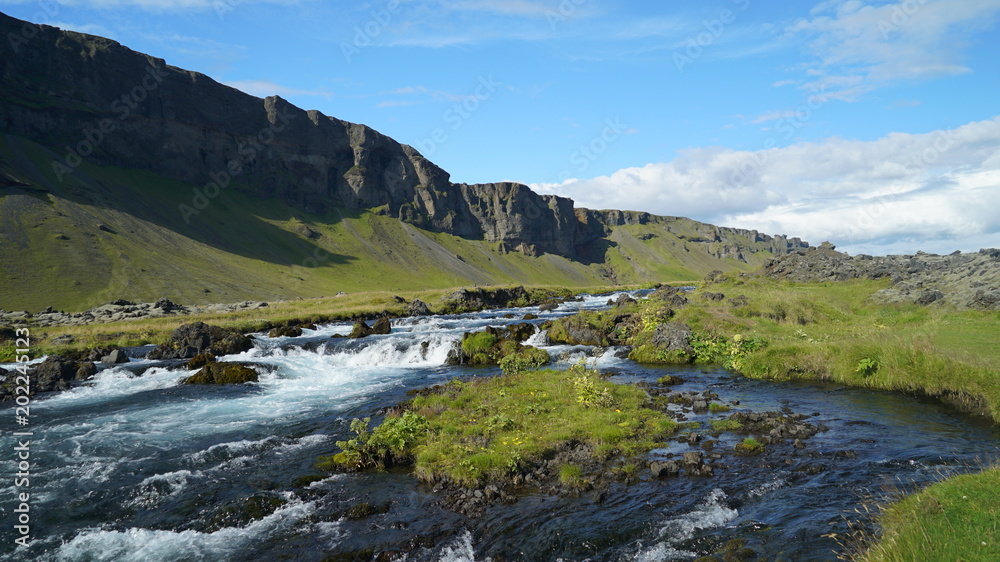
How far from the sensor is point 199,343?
42.7 meters

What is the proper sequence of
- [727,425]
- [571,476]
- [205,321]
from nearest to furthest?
[571,476] < [727,425] < [205,321]

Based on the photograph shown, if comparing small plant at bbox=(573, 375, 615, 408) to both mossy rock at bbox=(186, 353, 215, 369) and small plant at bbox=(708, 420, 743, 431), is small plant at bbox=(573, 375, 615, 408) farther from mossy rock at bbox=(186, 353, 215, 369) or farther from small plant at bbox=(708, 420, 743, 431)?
mossy rock at bbox=(186, 353, 215, 369)

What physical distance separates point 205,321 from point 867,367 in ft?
224

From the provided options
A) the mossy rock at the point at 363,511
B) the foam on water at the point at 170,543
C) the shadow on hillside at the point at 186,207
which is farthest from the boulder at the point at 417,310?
the shadow on hillside at the point at 186,207

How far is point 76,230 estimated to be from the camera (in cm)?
10400

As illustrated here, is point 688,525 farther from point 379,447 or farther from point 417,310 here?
point 417,310

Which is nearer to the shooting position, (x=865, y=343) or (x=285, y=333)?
(x=865, y=343)

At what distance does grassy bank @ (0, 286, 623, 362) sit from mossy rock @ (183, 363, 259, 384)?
58.1 ft

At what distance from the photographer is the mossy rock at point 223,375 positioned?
32.7 meters

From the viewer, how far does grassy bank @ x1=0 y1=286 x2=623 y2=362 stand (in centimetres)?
4412

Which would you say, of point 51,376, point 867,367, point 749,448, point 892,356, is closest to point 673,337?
point 867,367

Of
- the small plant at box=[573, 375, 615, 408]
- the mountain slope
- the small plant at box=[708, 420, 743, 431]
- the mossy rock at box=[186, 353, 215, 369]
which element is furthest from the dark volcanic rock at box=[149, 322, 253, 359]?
the mountain slope

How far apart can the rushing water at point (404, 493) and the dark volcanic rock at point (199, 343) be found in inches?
685

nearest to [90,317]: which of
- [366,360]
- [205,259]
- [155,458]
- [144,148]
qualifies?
[366,360]
